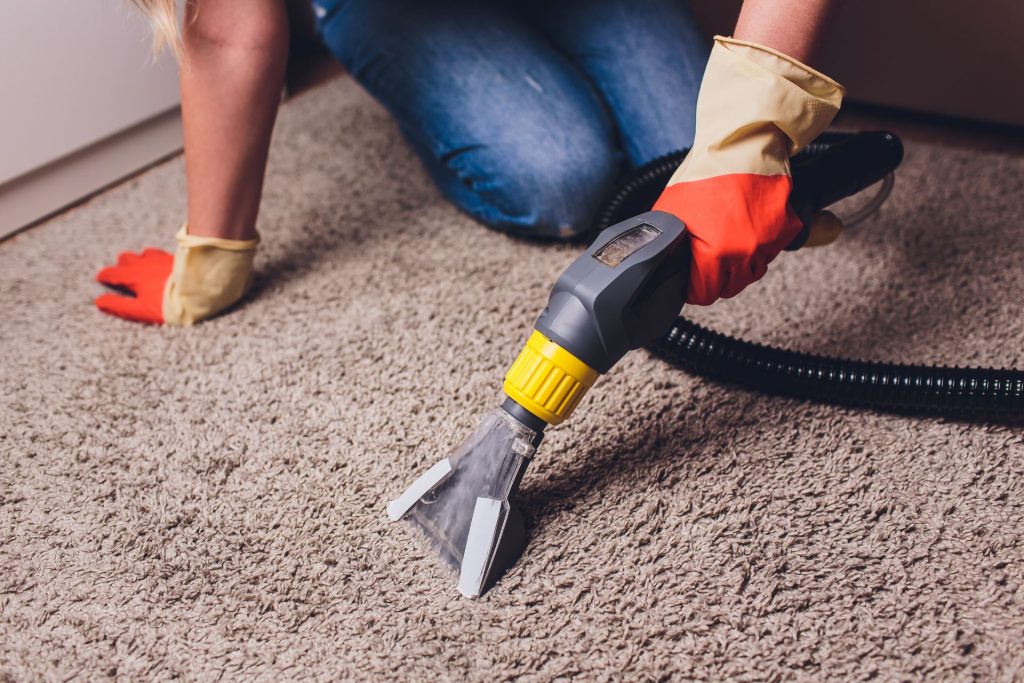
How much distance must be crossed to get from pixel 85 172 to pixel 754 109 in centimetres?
107

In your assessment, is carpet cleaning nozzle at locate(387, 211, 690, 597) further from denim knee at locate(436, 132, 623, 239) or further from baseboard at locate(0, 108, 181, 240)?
baseboard at locate(0, 108, 181, 240)

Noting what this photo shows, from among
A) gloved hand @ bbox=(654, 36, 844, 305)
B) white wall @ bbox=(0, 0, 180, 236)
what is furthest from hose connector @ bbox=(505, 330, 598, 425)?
white wall @ bbox=(0, 0, 180, 236)

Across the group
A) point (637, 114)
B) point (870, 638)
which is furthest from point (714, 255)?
point (637, 114)

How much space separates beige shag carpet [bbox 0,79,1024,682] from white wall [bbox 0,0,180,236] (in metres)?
0.21

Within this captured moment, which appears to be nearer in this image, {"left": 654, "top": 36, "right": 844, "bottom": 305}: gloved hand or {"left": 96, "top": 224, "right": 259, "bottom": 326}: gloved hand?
{"left": 654, "top": 36, "right": 844, "bottom": 305}: gloved hand

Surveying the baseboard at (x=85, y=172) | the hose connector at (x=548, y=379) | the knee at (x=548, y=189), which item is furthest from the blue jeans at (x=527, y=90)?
the hose connector at (x=548, y=379)

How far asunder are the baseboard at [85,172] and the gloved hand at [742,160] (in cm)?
100

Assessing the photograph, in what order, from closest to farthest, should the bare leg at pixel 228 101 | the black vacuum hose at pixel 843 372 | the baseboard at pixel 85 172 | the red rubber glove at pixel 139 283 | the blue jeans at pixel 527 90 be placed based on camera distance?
the black vacuum hose at pixel 843 372
the bare leg at pixel 228 101
the red rubber glove at pixel 139 283
the blue jeans at pixel 527 90
the baseboard at pixel 85 172

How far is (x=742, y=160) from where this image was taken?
584mm

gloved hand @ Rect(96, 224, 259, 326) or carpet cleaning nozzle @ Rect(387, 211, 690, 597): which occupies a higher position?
carpet cleaning nozzle @ Rect(387, 211, 690, 597)

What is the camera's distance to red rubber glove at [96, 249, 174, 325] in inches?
35.8

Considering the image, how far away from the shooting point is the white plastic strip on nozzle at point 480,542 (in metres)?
0.59

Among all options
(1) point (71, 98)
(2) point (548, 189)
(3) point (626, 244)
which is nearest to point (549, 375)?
(3) point (626, 244)

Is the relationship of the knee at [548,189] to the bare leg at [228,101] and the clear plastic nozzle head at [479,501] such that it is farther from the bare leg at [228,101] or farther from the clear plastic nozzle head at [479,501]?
the clear plastic nozzle head at [479,501]
